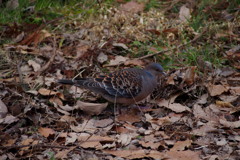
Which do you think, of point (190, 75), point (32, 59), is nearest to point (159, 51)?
point (190, 75)

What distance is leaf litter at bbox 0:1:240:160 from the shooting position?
4.03 metres

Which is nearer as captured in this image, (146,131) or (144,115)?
(146,131)

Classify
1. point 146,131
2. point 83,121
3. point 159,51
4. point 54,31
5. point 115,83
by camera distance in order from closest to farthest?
point 146,131 < point 83,121 < point 115,83 < point 159,51 < point 54,31

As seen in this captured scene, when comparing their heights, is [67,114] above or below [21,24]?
below

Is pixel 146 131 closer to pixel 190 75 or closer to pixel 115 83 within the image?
pixel 115 83

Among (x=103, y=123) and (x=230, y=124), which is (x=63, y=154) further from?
(x=230, y=124)

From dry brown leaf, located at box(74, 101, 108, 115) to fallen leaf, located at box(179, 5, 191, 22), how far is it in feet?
9.85

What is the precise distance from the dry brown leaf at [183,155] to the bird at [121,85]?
129cm

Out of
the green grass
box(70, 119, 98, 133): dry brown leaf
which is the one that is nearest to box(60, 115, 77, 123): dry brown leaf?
box(70, 119, 98, 133): dry brown leaf

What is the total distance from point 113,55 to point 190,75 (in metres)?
1.60

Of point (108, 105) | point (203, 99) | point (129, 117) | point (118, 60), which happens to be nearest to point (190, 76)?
point (203, 99)

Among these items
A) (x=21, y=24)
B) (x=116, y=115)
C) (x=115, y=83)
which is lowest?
(x=116, y=115)

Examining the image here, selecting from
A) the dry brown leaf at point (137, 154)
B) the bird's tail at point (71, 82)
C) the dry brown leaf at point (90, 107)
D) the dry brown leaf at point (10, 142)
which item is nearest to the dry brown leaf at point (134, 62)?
the bird's tail at point (71, 82)

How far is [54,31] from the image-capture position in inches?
282
